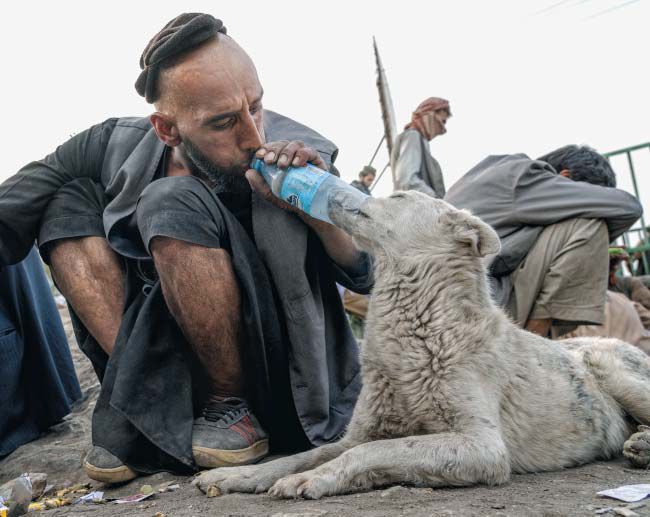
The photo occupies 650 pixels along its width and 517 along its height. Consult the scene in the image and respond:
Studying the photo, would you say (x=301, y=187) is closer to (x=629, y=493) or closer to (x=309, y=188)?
(x=309, y=188)

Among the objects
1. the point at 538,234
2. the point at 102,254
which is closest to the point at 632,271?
the point at 538,234

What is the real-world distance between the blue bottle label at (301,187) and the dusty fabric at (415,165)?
410cm

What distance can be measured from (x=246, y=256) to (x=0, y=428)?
2.18 meters

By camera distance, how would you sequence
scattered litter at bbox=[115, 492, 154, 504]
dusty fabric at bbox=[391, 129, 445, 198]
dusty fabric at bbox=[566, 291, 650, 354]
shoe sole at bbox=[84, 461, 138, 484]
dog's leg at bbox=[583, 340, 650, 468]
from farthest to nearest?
dusty fabric at bbox=[391, 129, 445, 198] → dusty fabric at bbox=[566, 291, 650, 354] → dog's leg at bbox=[583, 340, 650, 468] → shoe sole at bbox=[84, 461, 138, 484] → scattered litter at bbox=[115, 492, 154, 504]

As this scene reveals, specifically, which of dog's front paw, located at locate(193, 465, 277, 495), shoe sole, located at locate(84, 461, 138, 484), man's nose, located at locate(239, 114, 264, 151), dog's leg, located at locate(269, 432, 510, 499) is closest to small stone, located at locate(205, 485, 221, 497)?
dog's front paw, located at locate(193, 465, 277, 495)

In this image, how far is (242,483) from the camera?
263 cm

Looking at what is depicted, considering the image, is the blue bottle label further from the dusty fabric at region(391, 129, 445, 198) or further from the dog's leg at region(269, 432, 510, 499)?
the dusty fabric at region(391, 129, 445, 198)

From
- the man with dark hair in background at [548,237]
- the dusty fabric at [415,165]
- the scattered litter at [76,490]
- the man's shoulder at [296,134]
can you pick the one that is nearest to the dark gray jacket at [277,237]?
the man's shoulder at [296,134]

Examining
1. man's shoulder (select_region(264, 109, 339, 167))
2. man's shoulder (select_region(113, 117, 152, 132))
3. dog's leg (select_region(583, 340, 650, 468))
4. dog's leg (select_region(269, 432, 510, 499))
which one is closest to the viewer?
dog's leg (select_region(269, 432, 510, 499))

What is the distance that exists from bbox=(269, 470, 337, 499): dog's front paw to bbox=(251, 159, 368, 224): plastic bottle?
4.16 ft

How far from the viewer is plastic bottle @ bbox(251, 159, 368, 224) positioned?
10.2 ft

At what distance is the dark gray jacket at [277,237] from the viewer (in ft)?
10.4

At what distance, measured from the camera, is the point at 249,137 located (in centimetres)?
337

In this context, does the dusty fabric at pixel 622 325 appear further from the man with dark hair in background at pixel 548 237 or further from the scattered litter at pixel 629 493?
the scattered litter at pixel 629 493
